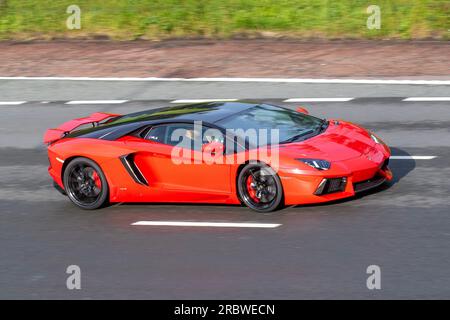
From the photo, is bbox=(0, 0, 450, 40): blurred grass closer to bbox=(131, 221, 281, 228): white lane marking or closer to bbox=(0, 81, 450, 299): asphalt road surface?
bbox=(0, 81, 450, 299): asphalt road surface

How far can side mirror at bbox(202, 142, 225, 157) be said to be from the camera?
1266cm

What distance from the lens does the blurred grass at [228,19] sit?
938 inches

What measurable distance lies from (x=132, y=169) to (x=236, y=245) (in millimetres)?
2291

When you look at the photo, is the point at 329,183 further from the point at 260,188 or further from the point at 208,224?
the point at 208,224

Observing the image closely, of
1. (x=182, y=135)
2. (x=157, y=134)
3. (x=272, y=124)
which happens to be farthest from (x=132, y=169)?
(x=272, y=124)

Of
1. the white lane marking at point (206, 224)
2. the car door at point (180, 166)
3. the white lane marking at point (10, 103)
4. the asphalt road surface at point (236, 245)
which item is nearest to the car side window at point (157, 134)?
the car door at point (180, 166)

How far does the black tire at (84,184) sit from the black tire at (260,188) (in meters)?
1.98

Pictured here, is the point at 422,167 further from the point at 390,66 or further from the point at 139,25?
the point at 139,25

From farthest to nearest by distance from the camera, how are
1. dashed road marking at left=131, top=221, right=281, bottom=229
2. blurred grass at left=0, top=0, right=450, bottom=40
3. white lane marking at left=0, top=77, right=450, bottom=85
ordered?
blurred grass at left=0, top=0, right=450, bottom=40 < white lane marking at left=0, top=77, right=450, bottom=85 < dashed road marking at left=131, top=221, right=281, bottom=229

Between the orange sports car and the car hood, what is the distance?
0.01 metres

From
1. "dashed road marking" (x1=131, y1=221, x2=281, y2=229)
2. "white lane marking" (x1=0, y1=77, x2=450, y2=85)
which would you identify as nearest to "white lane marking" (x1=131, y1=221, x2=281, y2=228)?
"dashed road marking" (x1=131, y1=221, x2=281, y2=229)

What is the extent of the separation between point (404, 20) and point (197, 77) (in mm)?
5575

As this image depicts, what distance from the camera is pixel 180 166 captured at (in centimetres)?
1290
